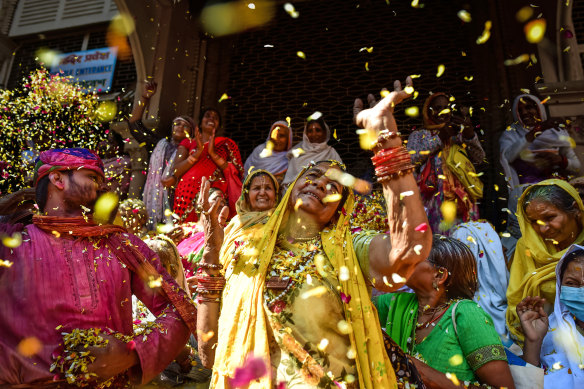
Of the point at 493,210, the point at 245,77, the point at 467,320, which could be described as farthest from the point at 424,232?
the point at 245,77

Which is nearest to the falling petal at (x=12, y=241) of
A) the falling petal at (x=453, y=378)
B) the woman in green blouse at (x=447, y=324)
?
the woman in green blouse at (x=447, y=324)

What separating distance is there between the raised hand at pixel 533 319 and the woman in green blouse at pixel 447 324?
0.41 metres

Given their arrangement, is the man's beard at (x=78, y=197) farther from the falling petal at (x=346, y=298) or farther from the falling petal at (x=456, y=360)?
the falling petal at (x=456, y=360)

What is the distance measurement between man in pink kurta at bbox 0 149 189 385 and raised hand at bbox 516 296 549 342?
2.12 meters

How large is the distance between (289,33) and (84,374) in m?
7.40

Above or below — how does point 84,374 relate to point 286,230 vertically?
below

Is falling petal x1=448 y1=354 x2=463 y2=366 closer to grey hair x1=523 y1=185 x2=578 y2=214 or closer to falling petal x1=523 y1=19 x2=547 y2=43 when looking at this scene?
grey hair x1=523 y1=185 x2=578 y2=214

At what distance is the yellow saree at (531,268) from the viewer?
373cm

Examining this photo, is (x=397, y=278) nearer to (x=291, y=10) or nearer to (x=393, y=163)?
(x=393, y=163)

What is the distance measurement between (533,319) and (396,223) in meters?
1.68

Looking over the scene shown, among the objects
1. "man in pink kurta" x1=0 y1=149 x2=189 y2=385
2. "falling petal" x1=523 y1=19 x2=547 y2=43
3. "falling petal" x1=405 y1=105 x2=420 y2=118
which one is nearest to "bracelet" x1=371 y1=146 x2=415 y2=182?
"man in pink kurta" x1=0 y1=149 x2=189 y2=385

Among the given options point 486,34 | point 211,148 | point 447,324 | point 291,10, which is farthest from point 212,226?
point 291,10

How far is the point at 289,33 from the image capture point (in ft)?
27.5

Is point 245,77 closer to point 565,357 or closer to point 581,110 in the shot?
point 581,110
